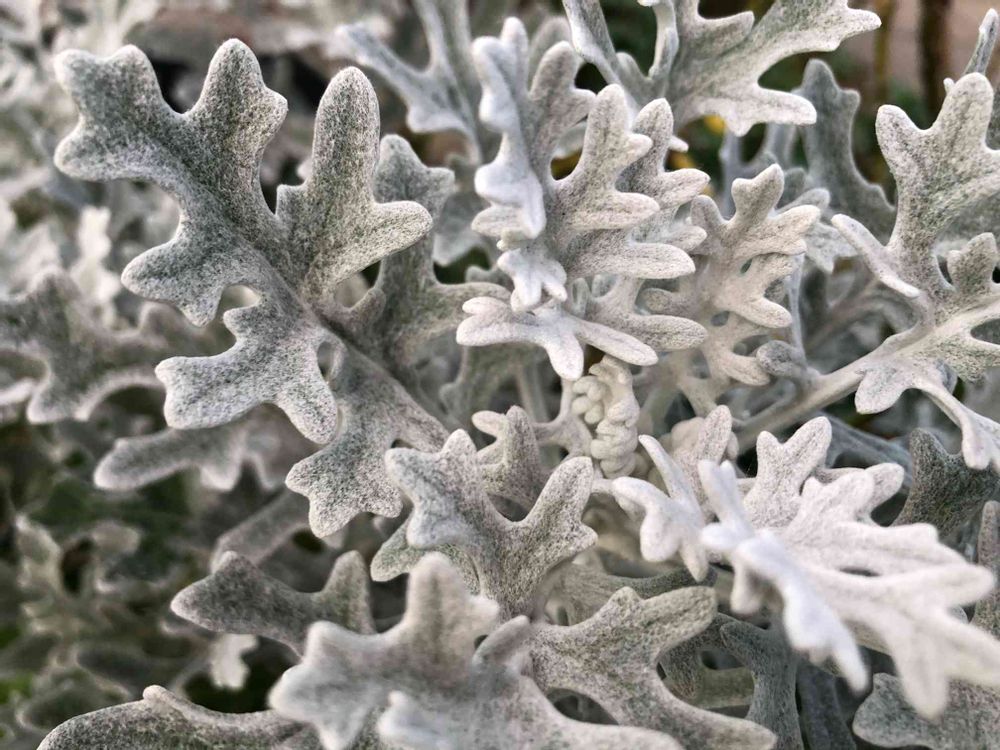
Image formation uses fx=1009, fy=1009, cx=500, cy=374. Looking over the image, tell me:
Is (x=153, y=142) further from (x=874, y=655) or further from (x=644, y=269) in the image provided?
(x=874, y=655)

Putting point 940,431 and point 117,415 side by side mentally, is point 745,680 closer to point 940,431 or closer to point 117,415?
point 940,431

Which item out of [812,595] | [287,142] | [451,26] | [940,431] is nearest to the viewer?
[812,595]

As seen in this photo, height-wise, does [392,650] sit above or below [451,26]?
below

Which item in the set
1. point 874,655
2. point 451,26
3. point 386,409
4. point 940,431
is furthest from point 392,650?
point 451,26

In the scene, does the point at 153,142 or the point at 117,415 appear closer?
the point at 153,142

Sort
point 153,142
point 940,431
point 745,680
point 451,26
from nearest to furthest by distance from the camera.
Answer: point 153,142 → point 745,680 → point 940,431 → point 451,26

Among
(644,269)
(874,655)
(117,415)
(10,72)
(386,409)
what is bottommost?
(874,655)
